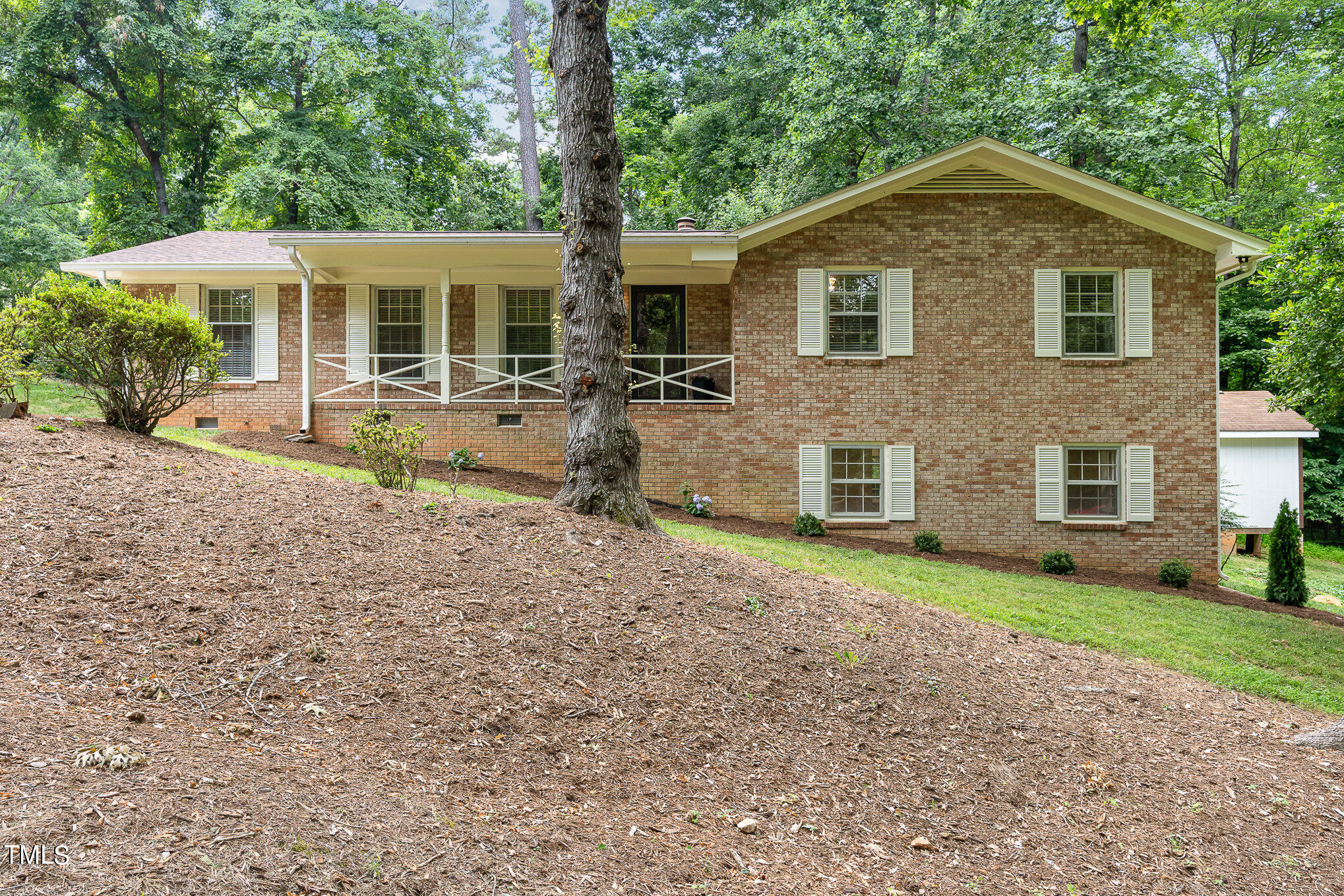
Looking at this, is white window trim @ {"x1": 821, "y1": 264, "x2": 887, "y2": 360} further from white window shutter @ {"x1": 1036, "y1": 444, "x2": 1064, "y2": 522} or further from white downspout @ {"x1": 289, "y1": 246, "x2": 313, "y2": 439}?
white downspout @ {"x1": 289, "y1": 246, "x2": 313, "y2": 439}

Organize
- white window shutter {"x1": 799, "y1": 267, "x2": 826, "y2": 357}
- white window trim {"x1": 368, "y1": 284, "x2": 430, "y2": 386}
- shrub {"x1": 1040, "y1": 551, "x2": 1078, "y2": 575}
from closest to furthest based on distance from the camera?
1. shrub {"x1": 1040, "y1": 551, "x2": 1078, "y2": 575}
2. white window shutter {"x1": 799, "y1": 267, "x2": 826, "y2": 357}
3. white window trim {"x1": 368, "y1": 284, "x2": 430, "y2": 386}

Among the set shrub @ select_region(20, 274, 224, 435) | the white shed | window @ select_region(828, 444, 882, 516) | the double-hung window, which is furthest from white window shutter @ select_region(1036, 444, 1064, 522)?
the double-hung window

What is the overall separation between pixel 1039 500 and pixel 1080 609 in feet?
12.5

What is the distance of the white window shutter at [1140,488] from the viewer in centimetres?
1210

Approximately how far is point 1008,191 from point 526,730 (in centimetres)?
1238

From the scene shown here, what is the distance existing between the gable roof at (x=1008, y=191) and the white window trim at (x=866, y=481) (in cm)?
266

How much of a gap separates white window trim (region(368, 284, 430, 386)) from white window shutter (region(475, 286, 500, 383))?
1004 millimetres

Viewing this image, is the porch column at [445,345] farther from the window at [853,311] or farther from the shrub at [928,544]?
the shrub at [928,544]

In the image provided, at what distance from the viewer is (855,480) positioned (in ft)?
40.9

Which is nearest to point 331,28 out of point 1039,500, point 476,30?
point 476,30

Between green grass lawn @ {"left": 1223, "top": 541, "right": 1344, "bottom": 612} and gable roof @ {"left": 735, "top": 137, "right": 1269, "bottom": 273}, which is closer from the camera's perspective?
gable roof @ {"left": 735, "top": 137, "right": 1269, "bottom": 273}

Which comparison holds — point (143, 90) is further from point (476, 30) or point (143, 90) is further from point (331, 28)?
point (476, 30)

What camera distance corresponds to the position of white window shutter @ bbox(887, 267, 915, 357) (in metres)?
12.3

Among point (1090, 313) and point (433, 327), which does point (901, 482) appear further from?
point (433, 327)
